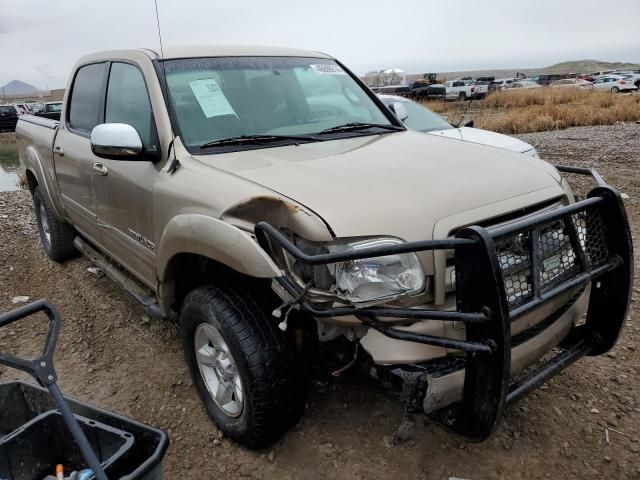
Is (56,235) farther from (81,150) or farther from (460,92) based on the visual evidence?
(460,92)

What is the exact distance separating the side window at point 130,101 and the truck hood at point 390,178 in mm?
615

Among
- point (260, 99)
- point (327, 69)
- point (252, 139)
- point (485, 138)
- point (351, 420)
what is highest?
point (327, 69)

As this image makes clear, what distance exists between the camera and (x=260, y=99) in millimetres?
3148

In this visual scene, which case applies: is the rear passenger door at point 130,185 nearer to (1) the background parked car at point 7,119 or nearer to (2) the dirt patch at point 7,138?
(2) the dirt patch at point 7,138

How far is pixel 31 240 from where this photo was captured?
632 centimetres

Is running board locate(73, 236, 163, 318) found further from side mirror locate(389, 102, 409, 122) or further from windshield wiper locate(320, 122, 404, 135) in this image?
side mirror locate(389, 102, 409, 122)

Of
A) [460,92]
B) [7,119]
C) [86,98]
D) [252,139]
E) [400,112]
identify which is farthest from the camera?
[460,92]

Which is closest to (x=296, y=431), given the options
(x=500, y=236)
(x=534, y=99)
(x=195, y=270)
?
(x=195, y=270)

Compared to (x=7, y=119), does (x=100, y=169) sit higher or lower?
higher

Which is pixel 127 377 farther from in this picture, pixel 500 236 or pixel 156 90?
pixel 500 236

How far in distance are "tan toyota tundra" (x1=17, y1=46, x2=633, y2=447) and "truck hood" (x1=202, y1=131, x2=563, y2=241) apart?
0.01 m

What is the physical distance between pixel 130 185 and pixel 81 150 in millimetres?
993

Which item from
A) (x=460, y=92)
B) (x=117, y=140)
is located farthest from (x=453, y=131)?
(x=460, y=92)

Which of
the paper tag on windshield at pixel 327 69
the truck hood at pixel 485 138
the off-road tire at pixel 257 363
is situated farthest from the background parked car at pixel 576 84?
the off-road tire at pixel 257 363
